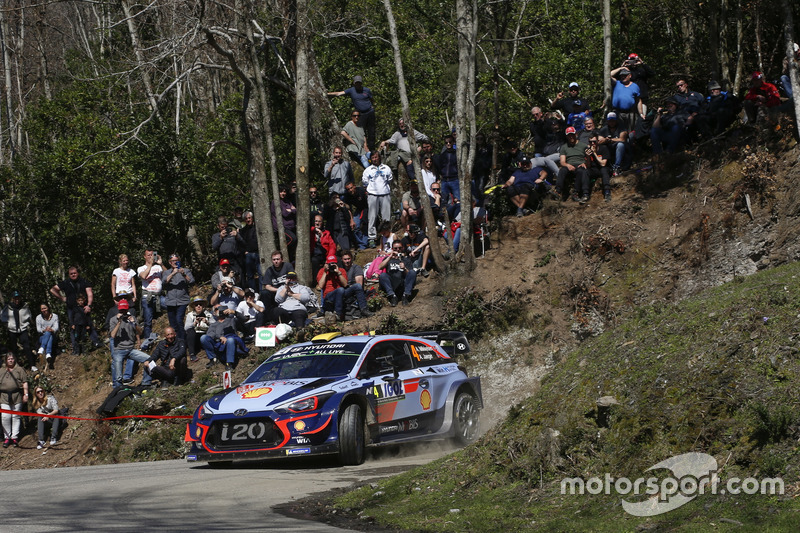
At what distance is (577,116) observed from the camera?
20.8m

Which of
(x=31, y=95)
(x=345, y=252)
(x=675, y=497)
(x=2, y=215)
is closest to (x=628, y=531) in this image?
(x=675, y=497)

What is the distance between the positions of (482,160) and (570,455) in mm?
13845

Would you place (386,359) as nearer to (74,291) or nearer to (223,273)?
(223,273)

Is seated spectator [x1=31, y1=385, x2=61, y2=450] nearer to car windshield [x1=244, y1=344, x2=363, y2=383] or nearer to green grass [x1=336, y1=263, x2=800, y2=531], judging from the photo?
car windshield [x1=244, y1=344, x2=363, y2=383]

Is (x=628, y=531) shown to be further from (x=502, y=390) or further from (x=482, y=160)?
(x=482, y=160)

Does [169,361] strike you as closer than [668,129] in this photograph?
No

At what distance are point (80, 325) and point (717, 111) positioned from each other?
16853 millimetres

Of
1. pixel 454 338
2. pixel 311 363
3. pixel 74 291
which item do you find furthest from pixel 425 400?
pixel 74 291

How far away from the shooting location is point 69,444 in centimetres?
1950

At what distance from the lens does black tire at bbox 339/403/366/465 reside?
460 inches

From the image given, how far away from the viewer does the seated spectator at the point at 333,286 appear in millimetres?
20094

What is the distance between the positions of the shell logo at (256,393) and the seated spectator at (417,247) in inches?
362

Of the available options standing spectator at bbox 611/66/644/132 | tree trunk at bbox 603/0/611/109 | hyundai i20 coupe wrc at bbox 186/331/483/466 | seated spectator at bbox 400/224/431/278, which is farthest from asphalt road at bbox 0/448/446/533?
tree trunk at bbox 603/0/611/109

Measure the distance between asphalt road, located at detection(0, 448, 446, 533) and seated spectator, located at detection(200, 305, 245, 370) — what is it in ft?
19.3
